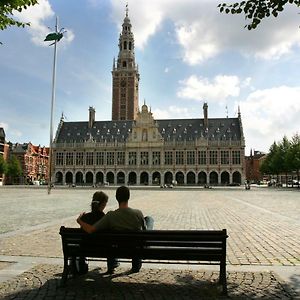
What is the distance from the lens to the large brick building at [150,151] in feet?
288

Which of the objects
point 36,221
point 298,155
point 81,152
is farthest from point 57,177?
point 36,221

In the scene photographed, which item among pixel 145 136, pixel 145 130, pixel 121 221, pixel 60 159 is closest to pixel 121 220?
pixel 121 221

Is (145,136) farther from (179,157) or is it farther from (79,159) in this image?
(79,159)

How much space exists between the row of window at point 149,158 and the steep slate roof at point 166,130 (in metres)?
3.66

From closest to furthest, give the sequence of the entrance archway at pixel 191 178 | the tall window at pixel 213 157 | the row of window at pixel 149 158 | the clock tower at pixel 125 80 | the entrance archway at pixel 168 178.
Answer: the row of window at pixel 149 158
the tall window at pixel 213 157
the entrance archway at pixel 191 178
the entrance archway at pixel 168 178
the clock tower at pixel 125 80

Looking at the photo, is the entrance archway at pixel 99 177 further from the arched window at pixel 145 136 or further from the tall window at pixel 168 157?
the tall window at pixel 168 157

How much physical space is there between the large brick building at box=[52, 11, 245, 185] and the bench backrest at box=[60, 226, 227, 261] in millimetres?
82232

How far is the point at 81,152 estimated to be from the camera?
3743 inches

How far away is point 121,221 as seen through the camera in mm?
6168

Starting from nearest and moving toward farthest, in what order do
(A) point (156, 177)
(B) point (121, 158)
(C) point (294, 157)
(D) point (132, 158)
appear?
(C) point (294, 157)
(A) point (156, 177)
(D) point (132, 158)
(B) point (121, 158)

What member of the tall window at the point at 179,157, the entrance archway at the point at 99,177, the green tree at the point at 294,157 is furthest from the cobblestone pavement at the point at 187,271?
the entrance archway at the point at 99,177

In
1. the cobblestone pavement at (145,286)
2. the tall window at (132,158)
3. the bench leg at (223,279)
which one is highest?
the tall window at (132,158)

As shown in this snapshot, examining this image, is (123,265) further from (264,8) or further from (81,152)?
(81,152)

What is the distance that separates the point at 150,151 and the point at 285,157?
119 feet
